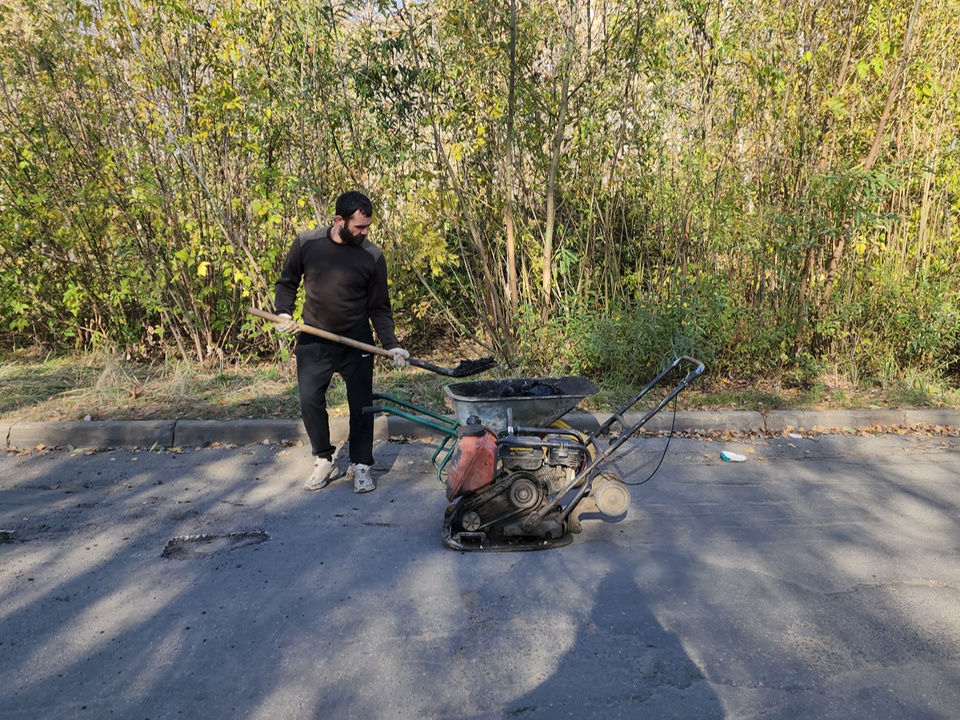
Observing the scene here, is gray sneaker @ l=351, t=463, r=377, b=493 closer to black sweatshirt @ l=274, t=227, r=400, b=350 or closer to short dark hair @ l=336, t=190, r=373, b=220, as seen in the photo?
black sweatshirt @ l=274, t=227, r=400, b=350

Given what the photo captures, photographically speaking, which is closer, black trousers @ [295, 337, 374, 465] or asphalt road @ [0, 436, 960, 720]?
asphalt road @ [0, 436, 960, 720]

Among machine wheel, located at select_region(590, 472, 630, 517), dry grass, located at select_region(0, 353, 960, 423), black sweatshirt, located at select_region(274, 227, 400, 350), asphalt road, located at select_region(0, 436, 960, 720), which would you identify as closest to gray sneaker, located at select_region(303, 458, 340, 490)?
asphalt road, located at select_region(0, 436, 960, 720)

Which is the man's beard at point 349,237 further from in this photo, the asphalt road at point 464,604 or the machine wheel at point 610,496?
the machine wheel at point 610,496

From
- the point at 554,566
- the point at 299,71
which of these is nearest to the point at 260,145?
the point at 299,71

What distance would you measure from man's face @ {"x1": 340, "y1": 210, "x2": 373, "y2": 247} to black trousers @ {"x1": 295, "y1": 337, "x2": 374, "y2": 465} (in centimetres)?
69

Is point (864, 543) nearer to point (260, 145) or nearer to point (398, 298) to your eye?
point (398, 298)

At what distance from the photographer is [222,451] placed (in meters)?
6.39

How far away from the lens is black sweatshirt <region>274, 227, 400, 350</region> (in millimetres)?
5121

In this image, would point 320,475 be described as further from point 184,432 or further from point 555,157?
point 555,157

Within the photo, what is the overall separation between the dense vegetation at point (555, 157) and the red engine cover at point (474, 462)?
3.74 meters

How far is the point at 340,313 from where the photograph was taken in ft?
17.0

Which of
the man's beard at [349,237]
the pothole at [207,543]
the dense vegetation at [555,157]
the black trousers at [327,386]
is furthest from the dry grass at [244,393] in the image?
the pothole at [207,543]

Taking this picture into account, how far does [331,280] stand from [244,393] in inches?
114

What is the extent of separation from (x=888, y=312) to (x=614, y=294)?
2.70 m
